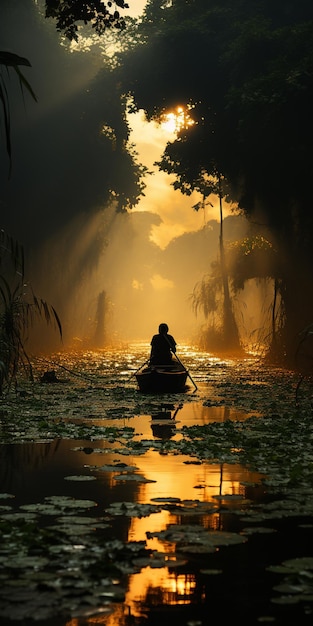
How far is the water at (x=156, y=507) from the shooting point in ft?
17.1

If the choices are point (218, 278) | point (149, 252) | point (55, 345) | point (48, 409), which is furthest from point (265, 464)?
point (149, 252)

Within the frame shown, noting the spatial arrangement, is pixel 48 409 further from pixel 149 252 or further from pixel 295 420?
pixel 149 252

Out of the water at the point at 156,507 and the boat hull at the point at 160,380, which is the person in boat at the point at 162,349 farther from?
the water at the point at 156,507

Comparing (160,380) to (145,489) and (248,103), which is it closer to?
(248,103)

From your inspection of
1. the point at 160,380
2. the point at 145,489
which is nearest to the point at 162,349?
the point at 160,380

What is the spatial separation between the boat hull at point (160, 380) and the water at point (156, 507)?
421cm

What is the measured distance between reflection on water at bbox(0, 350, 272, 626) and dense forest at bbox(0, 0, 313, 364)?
14982 mm

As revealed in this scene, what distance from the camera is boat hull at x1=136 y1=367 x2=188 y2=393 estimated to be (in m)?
22.2

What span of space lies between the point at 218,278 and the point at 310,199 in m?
25.1

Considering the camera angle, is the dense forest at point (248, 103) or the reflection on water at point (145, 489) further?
the dense forest at point (248, 103)

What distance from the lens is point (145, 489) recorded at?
9070mm

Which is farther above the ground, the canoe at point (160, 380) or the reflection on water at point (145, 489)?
the canoe at point (160, 380)

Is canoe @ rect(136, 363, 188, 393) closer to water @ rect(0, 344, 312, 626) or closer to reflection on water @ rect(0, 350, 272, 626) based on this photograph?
water @ rect(0, 344, 312, 626)

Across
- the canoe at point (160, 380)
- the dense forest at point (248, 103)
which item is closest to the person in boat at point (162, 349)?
the canoe at point (160, 380)
